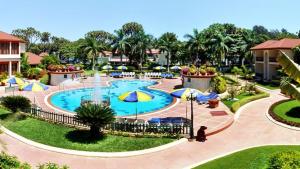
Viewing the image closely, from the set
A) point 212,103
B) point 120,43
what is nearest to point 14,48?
point 120,43

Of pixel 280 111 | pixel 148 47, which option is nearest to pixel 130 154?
pixel 280 111

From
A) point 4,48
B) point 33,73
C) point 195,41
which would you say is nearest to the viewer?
point 33,73

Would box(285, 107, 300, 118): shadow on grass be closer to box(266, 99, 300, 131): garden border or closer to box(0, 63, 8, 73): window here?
box(266, 99, 300, 131): garden border

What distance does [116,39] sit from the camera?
3226 inches

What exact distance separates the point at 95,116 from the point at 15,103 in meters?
9.60

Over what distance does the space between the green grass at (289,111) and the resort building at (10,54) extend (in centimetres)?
4736

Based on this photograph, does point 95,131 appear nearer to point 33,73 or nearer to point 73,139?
point 73,139

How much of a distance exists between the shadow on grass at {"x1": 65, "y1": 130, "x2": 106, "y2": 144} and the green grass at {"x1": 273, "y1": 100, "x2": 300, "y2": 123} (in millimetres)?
16140

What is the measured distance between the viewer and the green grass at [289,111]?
1047 inches

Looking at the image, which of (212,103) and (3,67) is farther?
(3,67)

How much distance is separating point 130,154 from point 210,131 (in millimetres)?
6785

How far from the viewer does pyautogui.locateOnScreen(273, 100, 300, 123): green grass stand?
26.6 metres

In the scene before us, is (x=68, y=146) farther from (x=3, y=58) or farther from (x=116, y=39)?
(x=116, y=39)

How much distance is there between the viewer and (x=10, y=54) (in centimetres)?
5772
